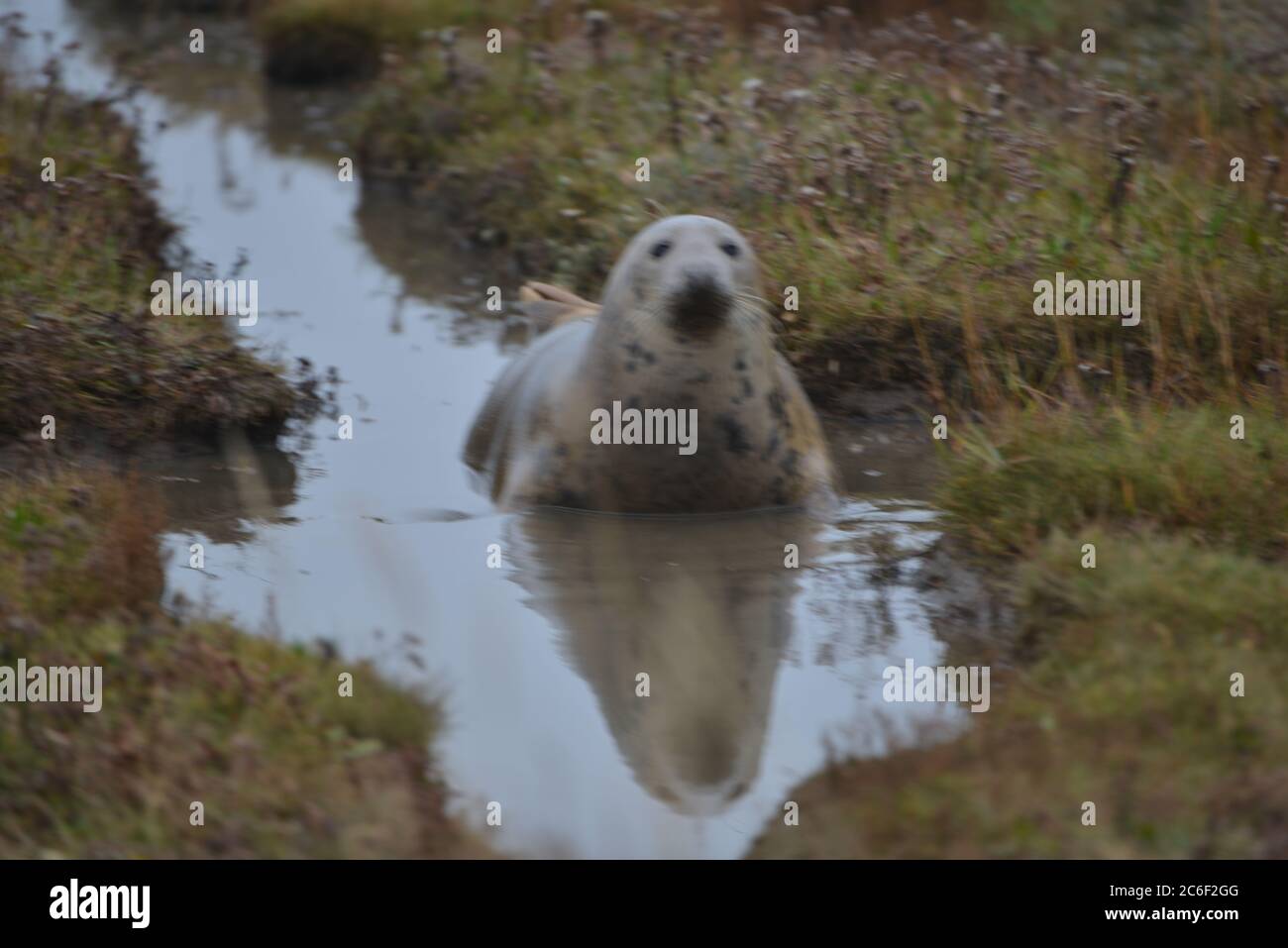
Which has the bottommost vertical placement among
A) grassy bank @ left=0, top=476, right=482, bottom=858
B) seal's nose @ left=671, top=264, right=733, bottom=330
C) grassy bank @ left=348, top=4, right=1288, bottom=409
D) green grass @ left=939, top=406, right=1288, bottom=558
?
grassy bank @ left=0, top=476, right=482, bottom=858

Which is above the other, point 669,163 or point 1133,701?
point 669,163

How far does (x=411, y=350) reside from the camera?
8.66m

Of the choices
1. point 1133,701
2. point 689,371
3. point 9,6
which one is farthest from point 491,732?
point 9,6

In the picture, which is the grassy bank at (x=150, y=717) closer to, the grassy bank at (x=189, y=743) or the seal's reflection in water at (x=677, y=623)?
the grassy bank at (x=189, y=743)

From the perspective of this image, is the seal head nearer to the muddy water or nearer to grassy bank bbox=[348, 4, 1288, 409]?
the muddy water

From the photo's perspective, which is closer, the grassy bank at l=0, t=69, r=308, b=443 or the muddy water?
the muddy water

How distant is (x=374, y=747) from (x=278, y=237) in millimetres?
7354

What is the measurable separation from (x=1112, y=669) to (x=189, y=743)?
7.10 ft

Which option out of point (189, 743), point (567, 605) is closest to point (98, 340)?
point (567, 605)

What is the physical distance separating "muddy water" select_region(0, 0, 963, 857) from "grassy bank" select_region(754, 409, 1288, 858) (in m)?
0.26

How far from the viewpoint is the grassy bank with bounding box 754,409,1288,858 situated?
347 centimetres

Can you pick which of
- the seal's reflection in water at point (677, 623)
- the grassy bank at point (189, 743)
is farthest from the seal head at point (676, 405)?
the grassy bank at point (189, 743)

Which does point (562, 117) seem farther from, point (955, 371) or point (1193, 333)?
point (1193, 333)

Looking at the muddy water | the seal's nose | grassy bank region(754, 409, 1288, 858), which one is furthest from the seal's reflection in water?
the seal's nose
